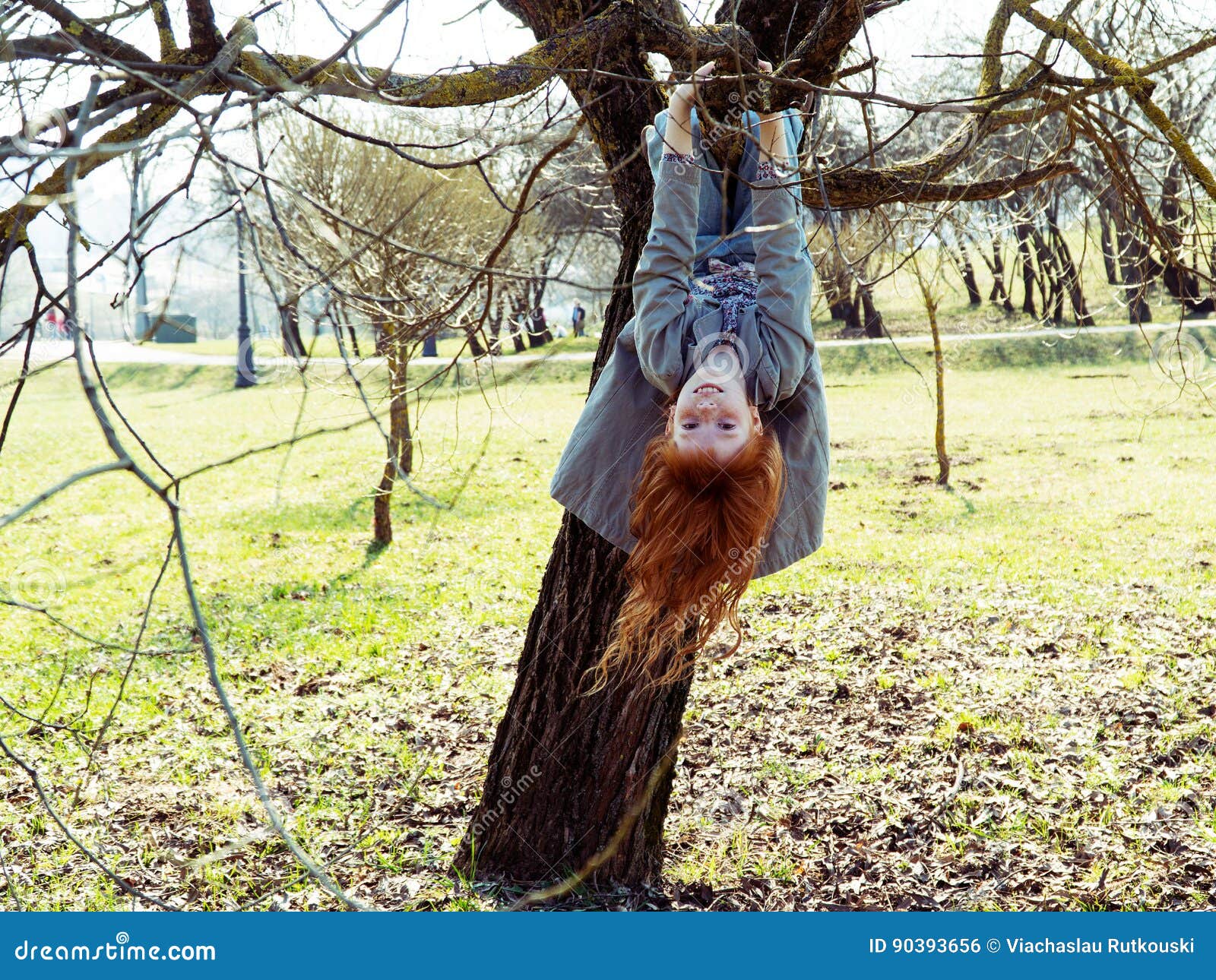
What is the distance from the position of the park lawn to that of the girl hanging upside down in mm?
447

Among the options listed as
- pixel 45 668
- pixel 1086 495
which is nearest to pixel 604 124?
pixel 45 668

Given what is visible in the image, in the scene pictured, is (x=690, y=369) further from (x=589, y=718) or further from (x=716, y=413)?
(x=589, y=718)

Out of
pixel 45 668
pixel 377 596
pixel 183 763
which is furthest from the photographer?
pixel 377 596

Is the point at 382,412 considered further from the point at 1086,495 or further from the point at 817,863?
the point at 1086,495

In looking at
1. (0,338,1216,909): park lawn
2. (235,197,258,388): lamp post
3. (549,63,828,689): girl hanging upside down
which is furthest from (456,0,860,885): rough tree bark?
(235,197,258,388): lamp post

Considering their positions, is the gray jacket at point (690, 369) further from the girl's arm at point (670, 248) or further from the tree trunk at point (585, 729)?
the tree trunk at point (585, 729)

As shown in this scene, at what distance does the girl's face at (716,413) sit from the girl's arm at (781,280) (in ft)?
0.42

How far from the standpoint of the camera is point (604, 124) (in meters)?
3.13

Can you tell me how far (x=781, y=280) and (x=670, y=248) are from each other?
0.32 meters

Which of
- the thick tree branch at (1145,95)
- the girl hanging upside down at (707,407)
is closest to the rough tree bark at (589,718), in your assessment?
the girl hanging upside down at (707,407)

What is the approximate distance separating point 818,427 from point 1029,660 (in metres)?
3.70

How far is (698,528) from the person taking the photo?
8.49ft

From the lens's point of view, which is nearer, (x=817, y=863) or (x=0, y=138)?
(x=0, y=138)

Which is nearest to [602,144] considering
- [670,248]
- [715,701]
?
[670,248]
